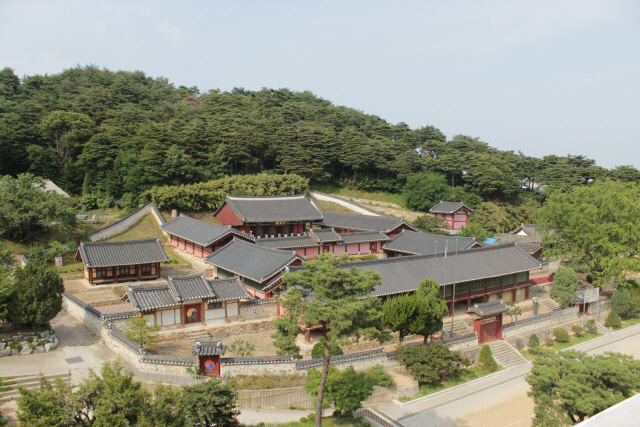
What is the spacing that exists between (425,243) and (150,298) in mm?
22422

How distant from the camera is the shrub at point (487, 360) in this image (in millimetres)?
22781

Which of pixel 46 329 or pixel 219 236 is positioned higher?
pixel 219 236

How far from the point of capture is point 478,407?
1903cm

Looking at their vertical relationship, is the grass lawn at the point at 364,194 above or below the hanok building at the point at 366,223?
above

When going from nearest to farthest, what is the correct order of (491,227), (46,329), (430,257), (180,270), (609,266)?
(46,329) < (430,257) < (609,266) < (180,270) < (491,227)

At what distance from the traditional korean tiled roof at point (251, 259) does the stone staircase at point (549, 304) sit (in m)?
18.0

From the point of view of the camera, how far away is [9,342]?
61.9ft

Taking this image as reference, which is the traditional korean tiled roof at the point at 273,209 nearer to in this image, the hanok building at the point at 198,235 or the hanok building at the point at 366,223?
the hanok building at the point at 366,223

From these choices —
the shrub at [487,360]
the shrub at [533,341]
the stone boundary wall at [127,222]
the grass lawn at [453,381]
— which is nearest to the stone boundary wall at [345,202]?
the stone boundary wall at [127,222]

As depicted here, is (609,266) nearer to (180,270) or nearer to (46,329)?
(180,270)

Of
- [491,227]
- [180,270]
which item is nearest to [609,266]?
[491,227]

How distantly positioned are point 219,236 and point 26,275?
15.2 m

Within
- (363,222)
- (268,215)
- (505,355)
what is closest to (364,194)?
(363,222)

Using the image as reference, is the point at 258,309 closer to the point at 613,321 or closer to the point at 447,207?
the point at 613,321
